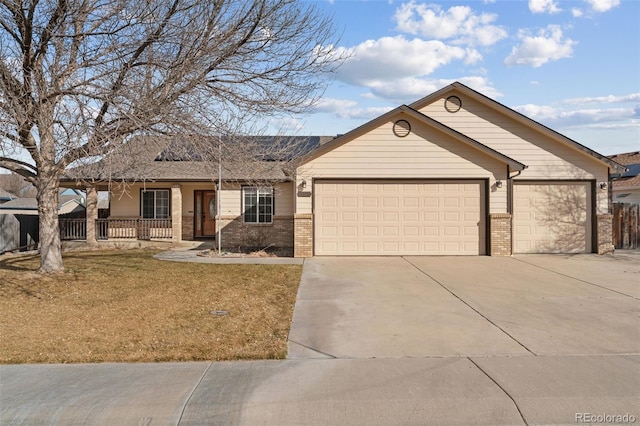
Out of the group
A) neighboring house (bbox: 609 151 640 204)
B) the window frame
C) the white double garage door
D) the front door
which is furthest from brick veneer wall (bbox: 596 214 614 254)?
the front door

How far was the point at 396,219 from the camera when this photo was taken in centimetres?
1486

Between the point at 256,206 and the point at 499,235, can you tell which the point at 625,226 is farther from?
the point at 256,206

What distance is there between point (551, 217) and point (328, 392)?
530 inches

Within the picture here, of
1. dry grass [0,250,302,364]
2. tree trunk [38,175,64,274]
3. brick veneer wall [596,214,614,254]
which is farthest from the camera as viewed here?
brick veneer wall [596,214,614,254]

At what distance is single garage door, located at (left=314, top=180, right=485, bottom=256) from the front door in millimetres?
7660

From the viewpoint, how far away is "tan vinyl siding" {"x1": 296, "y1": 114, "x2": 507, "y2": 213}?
579 inches

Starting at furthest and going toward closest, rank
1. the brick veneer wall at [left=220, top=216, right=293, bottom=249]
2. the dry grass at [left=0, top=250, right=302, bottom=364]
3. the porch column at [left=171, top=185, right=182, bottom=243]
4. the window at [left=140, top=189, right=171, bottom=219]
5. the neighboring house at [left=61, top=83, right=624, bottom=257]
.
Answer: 1. the window at [left=140, top=189, right=171, bottom=219]
2. the porch column at [left=171, top=185, right=182, bottom=243]
3. the brick veneer wall at [left=220, top=216, right=293, bottom=249]
4. the neighboring house at [left=61, top=83, right=624, bottom=257]
5. the dry grass at [left=0, top=250, right=302, bottom=364]

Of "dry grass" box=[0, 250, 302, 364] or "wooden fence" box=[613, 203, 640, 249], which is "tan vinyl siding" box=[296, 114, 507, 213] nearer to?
"dry grass" box=[0, 250, 302, 364]

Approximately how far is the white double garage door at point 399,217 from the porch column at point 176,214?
6532 millimetres

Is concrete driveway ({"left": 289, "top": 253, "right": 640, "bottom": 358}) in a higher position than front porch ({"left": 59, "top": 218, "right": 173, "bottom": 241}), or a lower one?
lower

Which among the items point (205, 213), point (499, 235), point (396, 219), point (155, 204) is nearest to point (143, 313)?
point (396, 219)

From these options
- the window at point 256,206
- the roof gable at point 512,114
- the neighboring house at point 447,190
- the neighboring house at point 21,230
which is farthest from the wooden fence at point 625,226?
the neighboring house at point 21,230

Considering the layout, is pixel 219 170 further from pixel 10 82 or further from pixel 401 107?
pixel 401 107

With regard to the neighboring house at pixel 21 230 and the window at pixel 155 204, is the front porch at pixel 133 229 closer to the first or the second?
the neighboring house at pixel 21 230
